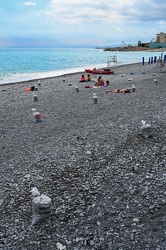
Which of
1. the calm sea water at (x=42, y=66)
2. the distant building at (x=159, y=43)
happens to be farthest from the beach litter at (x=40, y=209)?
the distant building at (x=159, y=43)

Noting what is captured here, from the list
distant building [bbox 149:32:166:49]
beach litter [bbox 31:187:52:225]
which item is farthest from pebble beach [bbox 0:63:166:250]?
distant building [bbox 149:32:166:49]

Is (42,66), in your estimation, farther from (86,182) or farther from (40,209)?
(40,209)

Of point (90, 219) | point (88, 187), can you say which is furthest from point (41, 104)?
point (90, 219)

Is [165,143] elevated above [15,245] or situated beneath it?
elevated above

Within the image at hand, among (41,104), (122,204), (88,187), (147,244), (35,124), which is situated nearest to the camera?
(147,244)

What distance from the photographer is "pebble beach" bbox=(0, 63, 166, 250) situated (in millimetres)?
3750

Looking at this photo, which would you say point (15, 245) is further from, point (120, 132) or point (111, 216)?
point (120, 132)

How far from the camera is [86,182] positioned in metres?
5.20

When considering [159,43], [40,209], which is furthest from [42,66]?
[159,43]

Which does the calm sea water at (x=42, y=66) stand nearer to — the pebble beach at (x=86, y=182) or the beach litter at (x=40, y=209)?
the pebble beach at (x=86, y=182)

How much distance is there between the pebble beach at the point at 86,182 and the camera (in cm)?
375

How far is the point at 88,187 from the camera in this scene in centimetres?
501

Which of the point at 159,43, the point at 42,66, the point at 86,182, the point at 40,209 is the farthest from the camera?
the point at 159,43

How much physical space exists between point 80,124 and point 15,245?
6008 millimetres
